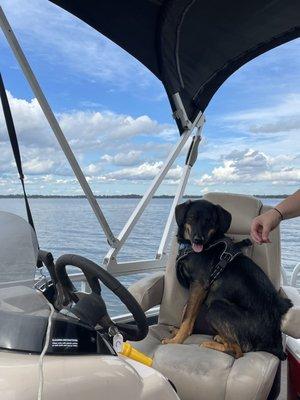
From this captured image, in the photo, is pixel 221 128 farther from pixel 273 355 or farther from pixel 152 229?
pixel 273 355

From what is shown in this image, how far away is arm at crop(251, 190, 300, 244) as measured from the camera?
1812 millimetres

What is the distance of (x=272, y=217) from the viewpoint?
185 cm

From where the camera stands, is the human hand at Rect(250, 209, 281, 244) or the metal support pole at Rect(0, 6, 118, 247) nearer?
the human hand at Rect(250, 209, 281, 244)

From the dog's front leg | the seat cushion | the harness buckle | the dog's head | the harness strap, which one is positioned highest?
the harness strap

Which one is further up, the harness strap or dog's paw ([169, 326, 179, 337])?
the harness strap

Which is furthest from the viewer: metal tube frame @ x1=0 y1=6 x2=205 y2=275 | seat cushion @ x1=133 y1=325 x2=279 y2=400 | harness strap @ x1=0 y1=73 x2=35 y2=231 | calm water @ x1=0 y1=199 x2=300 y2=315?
calm water @ x1=0 y1=199 x2=300 y2=315

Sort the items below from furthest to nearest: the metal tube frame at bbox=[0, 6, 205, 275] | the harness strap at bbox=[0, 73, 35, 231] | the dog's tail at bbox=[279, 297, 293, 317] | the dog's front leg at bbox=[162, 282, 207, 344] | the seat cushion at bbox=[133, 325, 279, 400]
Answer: the metal tube frame at bbox=[0, 6, 205, 275], the dog's front leg at bbox=[162, 282, 207, 344], the dog's tail at bbox=[279, 297, 293, 317], the seat cushion at bbox=[133, 325, 279, 400], the harness strap at bbox=[0, 73, 35, 231]

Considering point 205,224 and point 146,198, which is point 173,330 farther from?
point 146,198

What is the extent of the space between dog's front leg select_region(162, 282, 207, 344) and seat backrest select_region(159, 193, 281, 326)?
0.15 metres

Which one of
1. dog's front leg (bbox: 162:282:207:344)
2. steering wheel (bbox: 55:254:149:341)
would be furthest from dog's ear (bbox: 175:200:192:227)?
steering wheel (bbox: 55:254:149:341)

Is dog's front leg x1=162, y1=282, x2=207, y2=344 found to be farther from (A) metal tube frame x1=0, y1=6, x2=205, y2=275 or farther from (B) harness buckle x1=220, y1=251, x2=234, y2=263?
(A) metal tube frame x1=0, y1=6, x2=205, y2=275

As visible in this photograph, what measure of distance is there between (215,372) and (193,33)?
266cm

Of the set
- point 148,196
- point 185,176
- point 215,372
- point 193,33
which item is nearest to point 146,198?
point 148,196

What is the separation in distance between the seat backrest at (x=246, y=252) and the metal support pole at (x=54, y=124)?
725 millimetres
